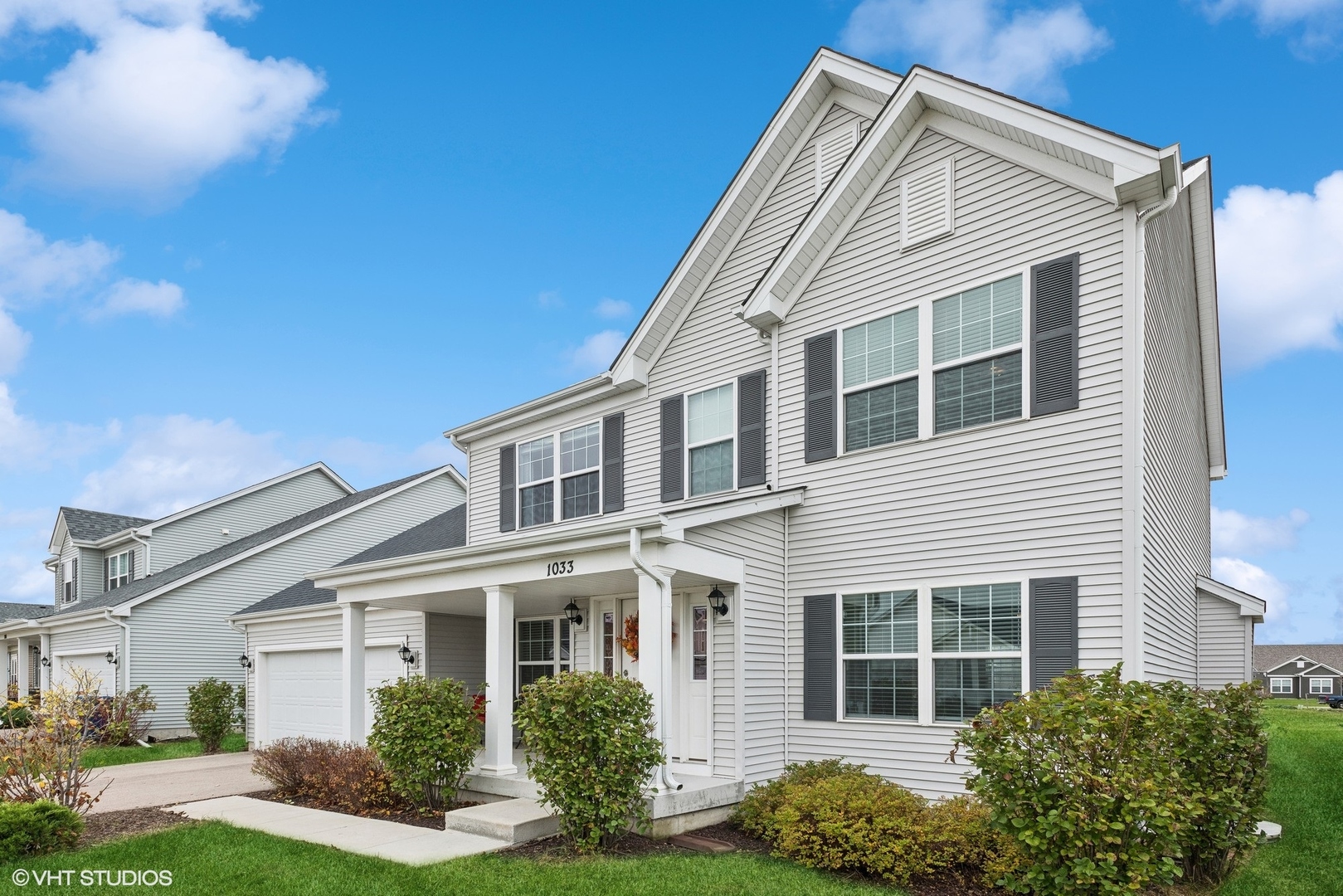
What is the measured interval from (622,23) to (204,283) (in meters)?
10.6

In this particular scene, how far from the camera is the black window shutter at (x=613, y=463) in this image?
552 inches

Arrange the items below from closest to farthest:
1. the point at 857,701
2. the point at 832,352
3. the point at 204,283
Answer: the point at 857,701 < the point at 832,352 < the point at 204,283

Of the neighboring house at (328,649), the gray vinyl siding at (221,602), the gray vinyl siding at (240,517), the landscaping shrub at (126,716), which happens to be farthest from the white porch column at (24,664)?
the neighboring house at (328,649)

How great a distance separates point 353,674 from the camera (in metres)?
13.9

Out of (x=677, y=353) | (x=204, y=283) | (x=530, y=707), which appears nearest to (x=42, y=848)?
(x=530, y=707)

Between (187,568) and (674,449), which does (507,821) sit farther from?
(187,568)

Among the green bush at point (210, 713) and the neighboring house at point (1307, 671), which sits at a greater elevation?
the green bush at point (210, 713)

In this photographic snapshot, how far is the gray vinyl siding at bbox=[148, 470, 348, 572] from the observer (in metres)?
27.8

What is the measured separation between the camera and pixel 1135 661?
8500 millimetres

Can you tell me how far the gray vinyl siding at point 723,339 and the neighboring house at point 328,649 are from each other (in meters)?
5.06

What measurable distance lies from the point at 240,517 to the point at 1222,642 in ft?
90.1

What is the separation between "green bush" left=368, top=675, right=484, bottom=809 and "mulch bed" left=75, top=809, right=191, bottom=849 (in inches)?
90.3

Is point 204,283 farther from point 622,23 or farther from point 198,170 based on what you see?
point 622,23

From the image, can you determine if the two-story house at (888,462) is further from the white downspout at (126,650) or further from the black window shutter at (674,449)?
the white downspout at (126,650)
